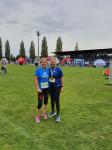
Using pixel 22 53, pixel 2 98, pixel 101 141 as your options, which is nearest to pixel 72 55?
pixel 22 53

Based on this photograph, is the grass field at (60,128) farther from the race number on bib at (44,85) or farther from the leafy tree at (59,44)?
the leafy tree at (59,44)

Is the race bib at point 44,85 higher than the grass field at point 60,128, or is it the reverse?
the race bib at point 44,85

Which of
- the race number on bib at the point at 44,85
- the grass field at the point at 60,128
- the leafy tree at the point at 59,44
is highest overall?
the leafy tree at the point at 59,44

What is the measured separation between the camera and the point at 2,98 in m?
14.8

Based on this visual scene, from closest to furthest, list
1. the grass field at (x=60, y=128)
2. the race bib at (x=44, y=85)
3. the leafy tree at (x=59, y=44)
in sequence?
the grass field at (x=60, y=128) → the race bib at (x=44, y=85) → the leafy tree at (x=59, y=44)

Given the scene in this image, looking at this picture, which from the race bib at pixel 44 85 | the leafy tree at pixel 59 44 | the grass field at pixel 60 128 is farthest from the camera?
the leafy tree at pixel 59 44

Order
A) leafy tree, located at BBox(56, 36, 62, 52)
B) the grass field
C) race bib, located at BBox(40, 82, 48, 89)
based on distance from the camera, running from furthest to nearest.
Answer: leafy tree, located at BBox(56, 36, 62, 52) < race bib, located at BBox(40, 82, 48, 89) < the grass field

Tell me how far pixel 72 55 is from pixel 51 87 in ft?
314

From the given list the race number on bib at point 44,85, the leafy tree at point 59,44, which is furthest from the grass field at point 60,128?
the leafy tree at point 59,44

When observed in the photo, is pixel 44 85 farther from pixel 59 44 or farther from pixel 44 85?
pixel 59 44

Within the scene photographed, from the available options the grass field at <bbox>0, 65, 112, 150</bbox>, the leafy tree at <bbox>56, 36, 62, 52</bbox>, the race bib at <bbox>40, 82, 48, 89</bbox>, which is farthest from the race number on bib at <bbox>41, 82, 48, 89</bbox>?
the leafy tree at <bbox>56, 36, 62, 52</bbox>

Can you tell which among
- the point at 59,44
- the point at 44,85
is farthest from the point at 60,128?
the point at 59,44

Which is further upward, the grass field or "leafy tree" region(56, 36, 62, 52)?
"leafy tree" region(56, 36, 62, 52)

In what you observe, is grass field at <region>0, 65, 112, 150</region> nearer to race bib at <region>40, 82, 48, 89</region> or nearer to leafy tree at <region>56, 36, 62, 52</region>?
race bib at <region>40, 82, 48, 89</region>
